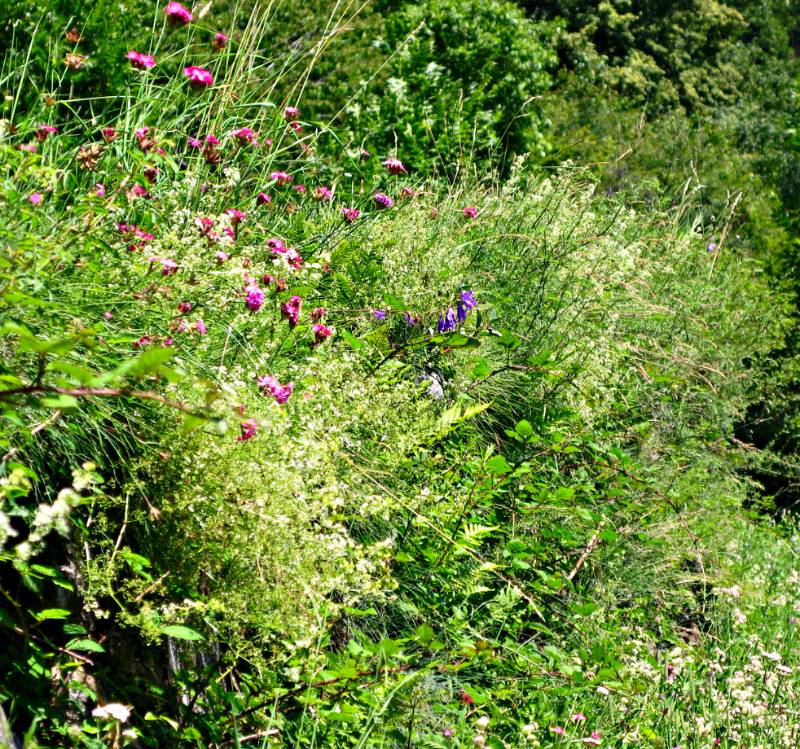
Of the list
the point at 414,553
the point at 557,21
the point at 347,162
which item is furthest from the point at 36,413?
the point at 557,21

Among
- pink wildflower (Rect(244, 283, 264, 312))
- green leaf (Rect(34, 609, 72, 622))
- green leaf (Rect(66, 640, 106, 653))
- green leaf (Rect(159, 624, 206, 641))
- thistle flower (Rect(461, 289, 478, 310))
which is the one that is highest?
pink wildflower (Rect(244, 283, 264, 312))

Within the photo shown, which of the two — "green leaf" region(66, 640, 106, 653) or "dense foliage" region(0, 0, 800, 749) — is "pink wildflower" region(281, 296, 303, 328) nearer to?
"dense foliage" region(0, 0, 800, 749)

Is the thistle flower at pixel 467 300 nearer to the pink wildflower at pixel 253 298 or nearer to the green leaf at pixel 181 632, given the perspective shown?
the pink wildflower at pixel 253 298

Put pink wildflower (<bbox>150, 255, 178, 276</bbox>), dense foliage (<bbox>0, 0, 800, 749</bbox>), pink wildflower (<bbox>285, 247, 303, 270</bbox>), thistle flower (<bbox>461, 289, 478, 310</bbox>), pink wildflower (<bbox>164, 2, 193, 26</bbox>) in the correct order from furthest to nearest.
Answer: thistle flower (<bbox>461, 289, 478, 310</bbox>) < pink wildflower (<bbox>285, 247, 303, 270</bbox>) < pink wildflower (<bbox>164, 2, 193, 26</bbox>) < pink wildflower (<bbox>150, 255, 178, 276</bbox>) < dense foliage (<bbox>0, 0, 800, 749</bbox>)

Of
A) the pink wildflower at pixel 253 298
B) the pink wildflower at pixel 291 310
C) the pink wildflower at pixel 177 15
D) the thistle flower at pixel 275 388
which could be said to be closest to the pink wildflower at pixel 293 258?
the pink wildflower at pixel 291 310

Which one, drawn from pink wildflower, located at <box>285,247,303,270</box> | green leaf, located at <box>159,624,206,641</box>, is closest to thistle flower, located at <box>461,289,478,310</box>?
pink wildflower, located at <box>285,247,303,270</box>

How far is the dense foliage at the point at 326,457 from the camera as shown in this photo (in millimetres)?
2086

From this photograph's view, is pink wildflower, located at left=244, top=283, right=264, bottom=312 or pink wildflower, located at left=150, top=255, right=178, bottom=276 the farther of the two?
pink wildflower, located at left=244, top=283, right=264, bottom=312

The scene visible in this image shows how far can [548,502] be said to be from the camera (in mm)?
3396

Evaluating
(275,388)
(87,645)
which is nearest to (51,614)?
(87,645)

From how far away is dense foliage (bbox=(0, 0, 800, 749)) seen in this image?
209 centimetres

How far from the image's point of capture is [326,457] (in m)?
2.34

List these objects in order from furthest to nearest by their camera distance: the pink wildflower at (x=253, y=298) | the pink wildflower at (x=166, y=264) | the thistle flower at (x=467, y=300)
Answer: the thistle flower at (x=467, y=300), the pink wildflower at (x=253, y=298), the pink wildflower at (x=166, y=264)

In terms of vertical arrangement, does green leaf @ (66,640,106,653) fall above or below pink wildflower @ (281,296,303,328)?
below
